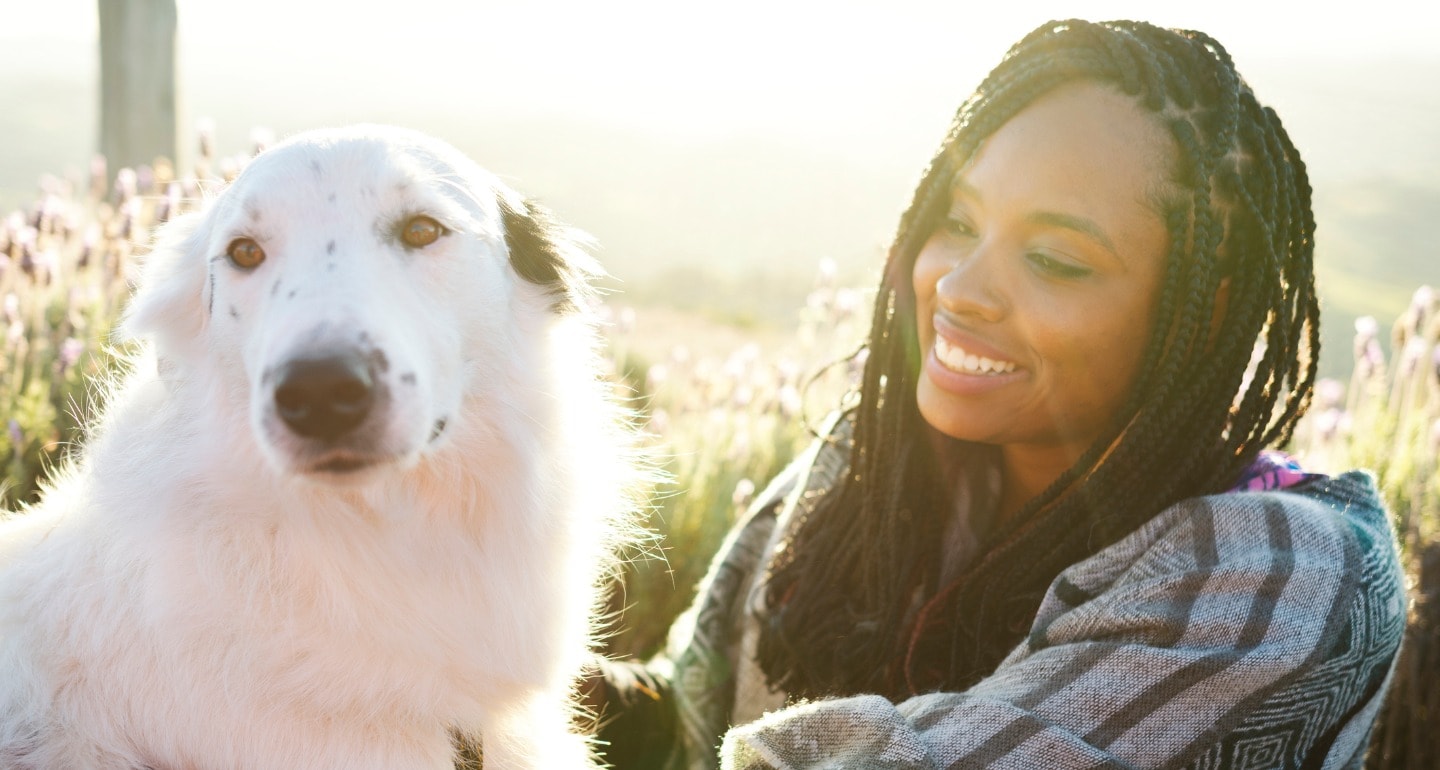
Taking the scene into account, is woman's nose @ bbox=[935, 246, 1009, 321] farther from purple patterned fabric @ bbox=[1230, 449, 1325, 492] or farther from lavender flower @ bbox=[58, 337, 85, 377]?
lavender flower @ bbox=[58, 337, 85, 377]

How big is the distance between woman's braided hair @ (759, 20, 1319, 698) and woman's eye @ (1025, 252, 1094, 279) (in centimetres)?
19

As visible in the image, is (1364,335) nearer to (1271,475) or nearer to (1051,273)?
(1271,475)

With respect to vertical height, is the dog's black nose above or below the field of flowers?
above

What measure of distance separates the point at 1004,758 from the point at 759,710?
119 cm

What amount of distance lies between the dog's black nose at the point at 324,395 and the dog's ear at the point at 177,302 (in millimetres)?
615

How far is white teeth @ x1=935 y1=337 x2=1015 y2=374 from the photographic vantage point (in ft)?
8.05

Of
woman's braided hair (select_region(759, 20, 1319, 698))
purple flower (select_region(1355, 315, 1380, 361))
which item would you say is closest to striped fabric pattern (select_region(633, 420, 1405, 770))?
woman's braided hair (select_region(759, 20, 1319, 698))

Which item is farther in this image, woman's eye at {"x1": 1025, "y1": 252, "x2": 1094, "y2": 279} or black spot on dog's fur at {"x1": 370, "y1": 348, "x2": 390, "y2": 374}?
woman's eye at {"x1": 1025, "y1": 252, "x2": 1094, "y2": 279}

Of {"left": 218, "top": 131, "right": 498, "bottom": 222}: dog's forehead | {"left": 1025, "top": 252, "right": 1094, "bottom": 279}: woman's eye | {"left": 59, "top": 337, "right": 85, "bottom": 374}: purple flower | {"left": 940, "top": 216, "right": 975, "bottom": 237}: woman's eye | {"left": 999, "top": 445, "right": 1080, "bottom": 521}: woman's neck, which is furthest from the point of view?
{"left": 59, "top": 337, "right": 85, "bottom": 374}: purple flower

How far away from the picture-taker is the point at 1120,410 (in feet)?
8.03

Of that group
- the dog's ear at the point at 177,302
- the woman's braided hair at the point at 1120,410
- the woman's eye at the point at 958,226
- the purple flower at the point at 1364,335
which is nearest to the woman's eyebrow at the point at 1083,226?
the woman's braided hair at the point at 1120,410

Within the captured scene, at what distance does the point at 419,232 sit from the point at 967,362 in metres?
1.30

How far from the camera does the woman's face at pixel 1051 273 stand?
7.45ft

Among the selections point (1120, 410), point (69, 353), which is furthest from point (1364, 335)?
point (69, 353)
